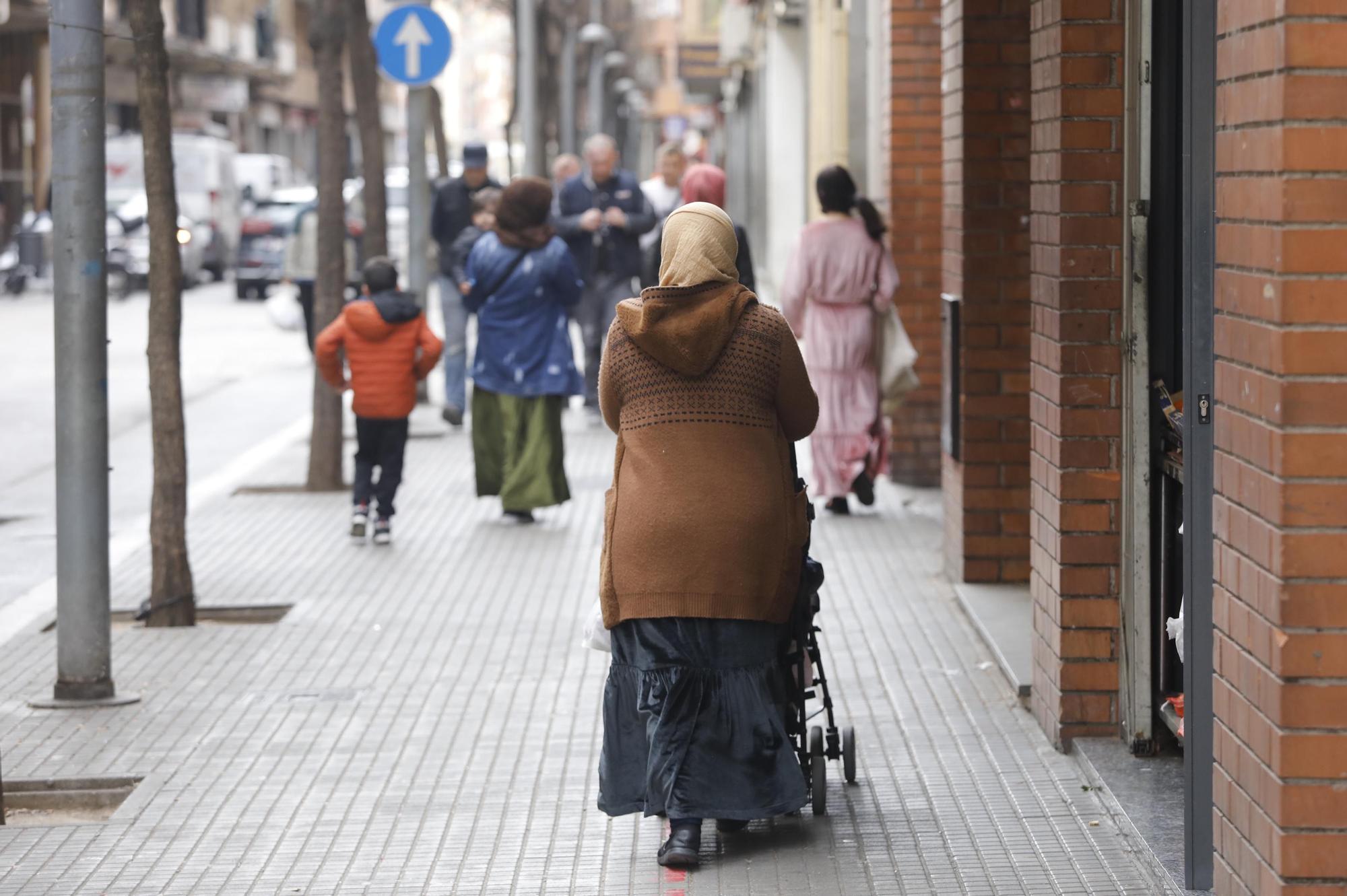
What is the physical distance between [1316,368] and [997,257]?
498 cm

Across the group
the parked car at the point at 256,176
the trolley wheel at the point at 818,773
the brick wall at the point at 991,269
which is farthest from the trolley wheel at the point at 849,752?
the parked car at the point at 256,176

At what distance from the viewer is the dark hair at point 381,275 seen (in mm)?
10625

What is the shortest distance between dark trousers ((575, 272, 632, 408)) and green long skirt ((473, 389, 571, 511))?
3927mm

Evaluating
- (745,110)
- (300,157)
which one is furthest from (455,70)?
(745,110)

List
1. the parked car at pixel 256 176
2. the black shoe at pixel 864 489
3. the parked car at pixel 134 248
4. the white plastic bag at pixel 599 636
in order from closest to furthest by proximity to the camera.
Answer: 1. the white plastic bag at pixel 599 636
2. the black shoe at pixel 864 489
3. the parked car at pixel 134 248
4. the parked car at pixel 256 176

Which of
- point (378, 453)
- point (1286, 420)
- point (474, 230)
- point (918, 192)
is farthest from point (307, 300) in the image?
point (1286, 420)

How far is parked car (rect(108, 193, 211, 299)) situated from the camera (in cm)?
3550

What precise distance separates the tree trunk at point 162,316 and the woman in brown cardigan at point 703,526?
142 inches

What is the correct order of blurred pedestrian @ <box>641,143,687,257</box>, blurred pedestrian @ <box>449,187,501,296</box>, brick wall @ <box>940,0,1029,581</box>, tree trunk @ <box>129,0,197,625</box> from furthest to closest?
1. blurred pedestrian @ <box>641,143,687,257</box>
2. blurred pedestrian @ <box>449,187,501,296</box>
3. brick wall @ <box>940,0,1029,581</box>
4. tree trunk @ <box>129,0,197,625</box>

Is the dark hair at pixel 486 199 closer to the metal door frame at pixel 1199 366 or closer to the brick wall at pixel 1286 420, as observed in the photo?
the metal door frame at pixel 1199 366

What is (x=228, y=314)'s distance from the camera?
33.0 metres

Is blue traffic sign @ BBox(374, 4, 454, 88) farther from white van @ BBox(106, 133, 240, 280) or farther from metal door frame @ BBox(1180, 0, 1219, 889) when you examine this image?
white van @ BBox(106, 133, 240, 280)

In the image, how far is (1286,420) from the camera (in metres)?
3.95

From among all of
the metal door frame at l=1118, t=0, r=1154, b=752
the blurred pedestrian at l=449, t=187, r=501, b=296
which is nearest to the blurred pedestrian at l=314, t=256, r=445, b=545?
the blurred pedestrian at l=449, t=187, r=501, b=296
